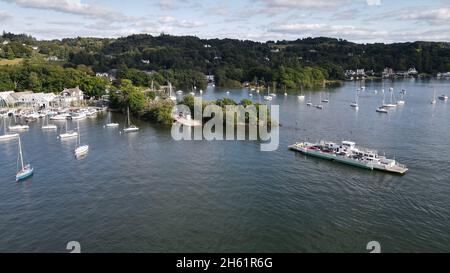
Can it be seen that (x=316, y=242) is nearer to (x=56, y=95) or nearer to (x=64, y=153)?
(x=64, y=153)

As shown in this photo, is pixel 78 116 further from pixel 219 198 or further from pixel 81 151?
pixel 219 198

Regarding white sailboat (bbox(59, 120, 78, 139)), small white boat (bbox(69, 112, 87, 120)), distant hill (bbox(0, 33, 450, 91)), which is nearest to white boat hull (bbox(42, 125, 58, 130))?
white sailboat (bbox(59, 120, 78, 139))

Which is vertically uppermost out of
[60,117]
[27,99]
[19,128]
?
[27,99]

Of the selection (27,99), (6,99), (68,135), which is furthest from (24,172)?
(6,99)

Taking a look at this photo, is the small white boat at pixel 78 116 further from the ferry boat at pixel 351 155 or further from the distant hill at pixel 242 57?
the distant hill at pixel 242 57

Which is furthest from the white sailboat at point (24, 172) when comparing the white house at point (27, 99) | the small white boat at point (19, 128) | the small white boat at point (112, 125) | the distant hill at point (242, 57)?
the distant hill at point (242, 57)
